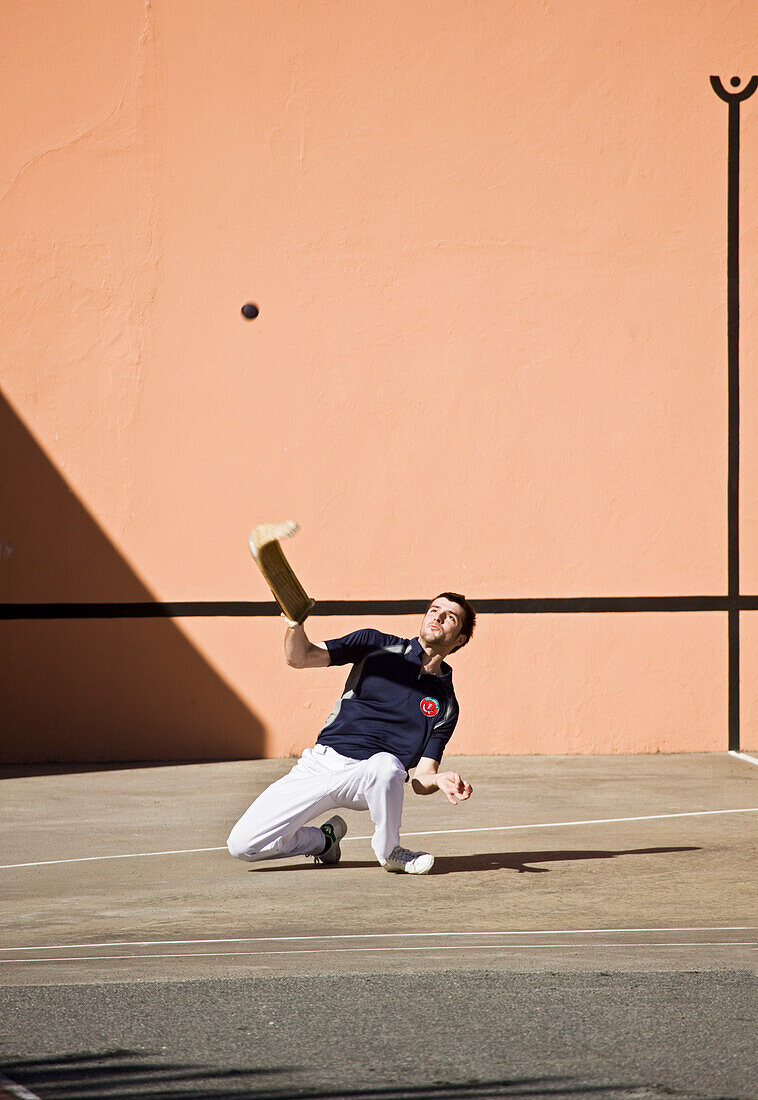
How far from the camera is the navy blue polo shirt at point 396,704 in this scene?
677 cm

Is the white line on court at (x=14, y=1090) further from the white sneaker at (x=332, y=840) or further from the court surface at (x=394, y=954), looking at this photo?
the white sneaker at (x=332, y=840)

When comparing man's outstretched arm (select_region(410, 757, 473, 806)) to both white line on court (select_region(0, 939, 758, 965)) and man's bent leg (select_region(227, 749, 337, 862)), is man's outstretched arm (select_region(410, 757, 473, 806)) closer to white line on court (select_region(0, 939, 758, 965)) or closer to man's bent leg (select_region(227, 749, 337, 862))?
man's bent leg (select_region(227, 749, 337, 862))

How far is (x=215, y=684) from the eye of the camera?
10969mm

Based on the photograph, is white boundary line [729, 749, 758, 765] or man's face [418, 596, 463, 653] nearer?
man's face [418, 596, 463, 653]

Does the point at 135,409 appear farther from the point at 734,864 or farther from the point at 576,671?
the point at 734,864

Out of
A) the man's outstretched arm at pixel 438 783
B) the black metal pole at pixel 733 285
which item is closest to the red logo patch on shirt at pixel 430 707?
the man's outstretched arm at pixel 438 783

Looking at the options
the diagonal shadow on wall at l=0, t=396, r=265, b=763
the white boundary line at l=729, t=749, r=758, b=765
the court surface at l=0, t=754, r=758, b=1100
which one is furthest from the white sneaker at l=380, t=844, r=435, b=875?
the white boundary line at l=729, t=749, r=758, b=765

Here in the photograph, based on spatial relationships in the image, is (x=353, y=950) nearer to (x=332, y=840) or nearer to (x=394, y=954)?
(x=394, y=954)

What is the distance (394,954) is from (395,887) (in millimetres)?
1263

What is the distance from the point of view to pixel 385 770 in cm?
655

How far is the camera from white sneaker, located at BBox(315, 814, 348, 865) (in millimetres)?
6961

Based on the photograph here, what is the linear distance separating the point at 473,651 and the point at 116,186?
14.2 feet

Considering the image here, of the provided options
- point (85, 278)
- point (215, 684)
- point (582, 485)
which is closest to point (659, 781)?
point (582, 485)

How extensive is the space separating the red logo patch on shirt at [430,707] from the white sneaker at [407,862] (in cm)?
62
